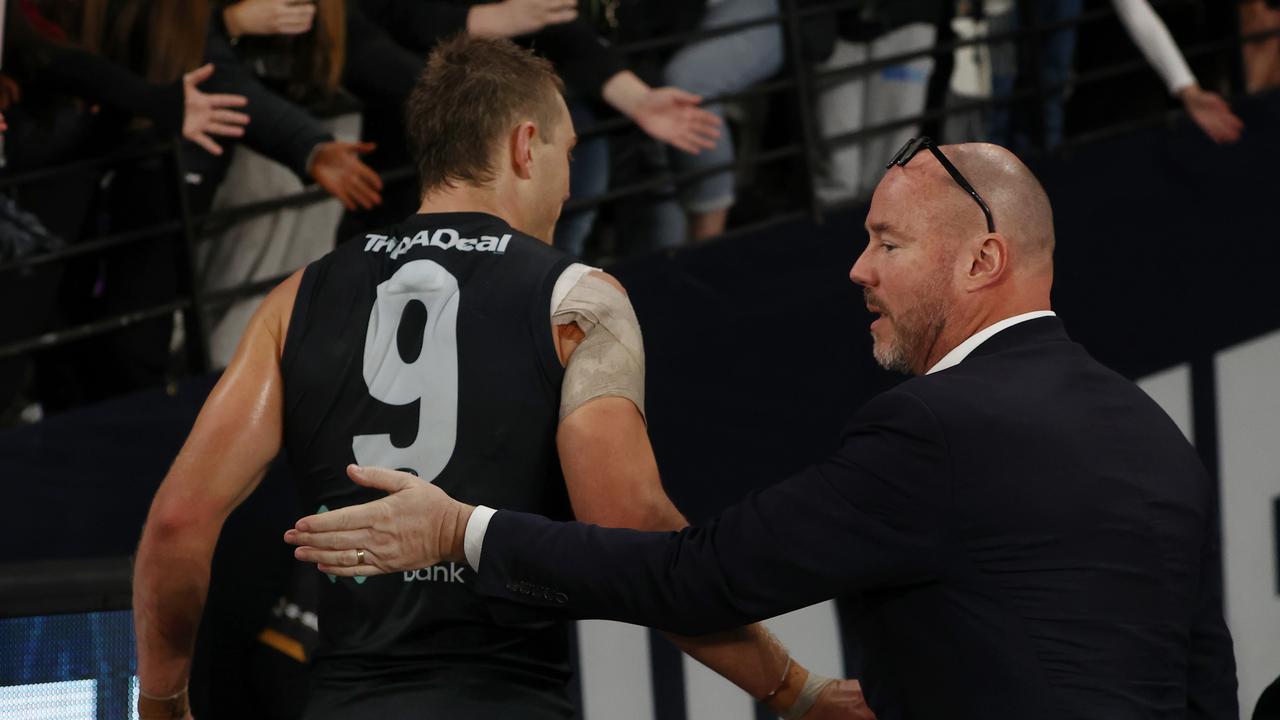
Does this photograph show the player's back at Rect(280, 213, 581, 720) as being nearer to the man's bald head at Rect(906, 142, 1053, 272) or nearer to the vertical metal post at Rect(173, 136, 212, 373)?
the man's bald head at Rect(906, 142, 1053, 272)

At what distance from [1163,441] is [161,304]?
2.64 m

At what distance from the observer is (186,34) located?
395cm

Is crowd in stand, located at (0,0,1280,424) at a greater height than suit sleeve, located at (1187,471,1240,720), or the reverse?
crowd in stand, located at (0,0,1280,424)

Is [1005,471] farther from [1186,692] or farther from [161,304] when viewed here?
[161,304]

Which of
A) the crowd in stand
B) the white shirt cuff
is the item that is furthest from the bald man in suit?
the crowd in stand

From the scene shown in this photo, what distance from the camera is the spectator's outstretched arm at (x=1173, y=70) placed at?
210 inches

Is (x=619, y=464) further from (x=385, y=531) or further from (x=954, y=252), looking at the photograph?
(x=954, y=252)

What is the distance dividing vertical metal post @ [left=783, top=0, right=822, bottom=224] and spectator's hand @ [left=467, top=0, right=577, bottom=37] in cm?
81

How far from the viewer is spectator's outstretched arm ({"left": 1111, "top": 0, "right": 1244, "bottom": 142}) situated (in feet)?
17.5

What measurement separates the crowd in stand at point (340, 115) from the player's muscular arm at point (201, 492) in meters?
1.12

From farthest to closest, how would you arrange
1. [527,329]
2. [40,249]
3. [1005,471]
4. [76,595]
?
[40,249], [76,595], [527,329], [1005,471]

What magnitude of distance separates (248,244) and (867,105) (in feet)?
6.85

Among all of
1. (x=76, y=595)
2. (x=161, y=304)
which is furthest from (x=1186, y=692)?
(x=161, y=304)

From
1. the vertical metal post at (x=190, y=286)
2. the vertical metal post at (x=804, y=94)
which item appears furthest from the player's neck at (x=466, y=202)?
the vertical metal post at (x=804, y=94)
